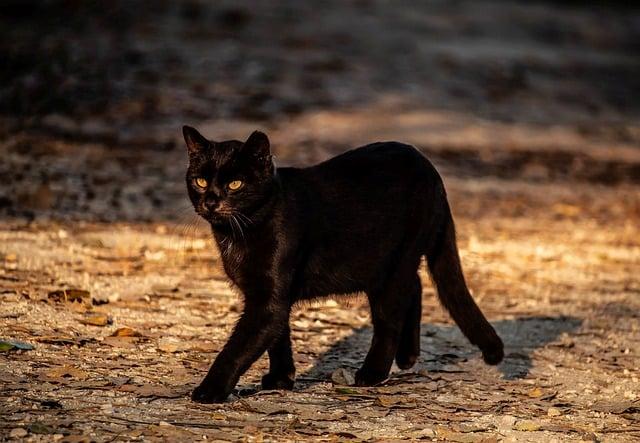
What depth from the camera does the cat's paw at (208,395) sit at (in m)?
4.94

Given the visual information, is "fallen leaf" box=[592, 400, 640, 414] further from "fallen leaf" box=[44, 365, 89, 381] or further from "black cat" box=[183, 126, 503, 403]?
"fallen leaf" box=[44, 365, 89, 381]

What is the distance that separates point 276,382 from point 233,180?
1.01 meters

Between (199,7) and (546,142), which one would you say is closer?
(546,142)

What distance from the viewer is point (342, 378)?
557 centimetres

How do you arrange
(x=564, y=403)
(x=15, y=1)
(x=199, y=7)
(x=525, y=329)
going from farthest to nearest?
(x=199, y=7), (x=15, y=1), (x=525, y=329), (x=564, y=403)

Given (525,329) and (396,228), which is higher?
(396,228)

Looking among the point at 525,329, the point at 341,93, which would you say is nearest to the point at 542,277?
the point at 525,329

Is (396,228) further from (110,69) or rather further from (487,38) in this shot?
(487,38)

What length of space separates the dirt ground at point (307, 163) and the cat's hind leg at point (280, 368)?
10 cm

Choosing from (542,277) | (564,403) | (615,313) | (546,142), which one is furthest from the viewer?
(546,142)

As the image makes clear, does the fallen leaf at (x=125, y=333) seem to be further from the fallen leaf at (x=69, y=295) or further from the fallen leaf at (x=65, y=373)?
the fallen leaf at (x=65, y=373)

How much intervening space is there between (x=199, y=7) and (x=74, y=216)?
13412mm

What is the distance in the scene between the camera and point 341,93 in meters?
17.6

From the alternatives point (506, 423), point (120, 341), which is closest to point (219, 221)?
point (120, 341)
